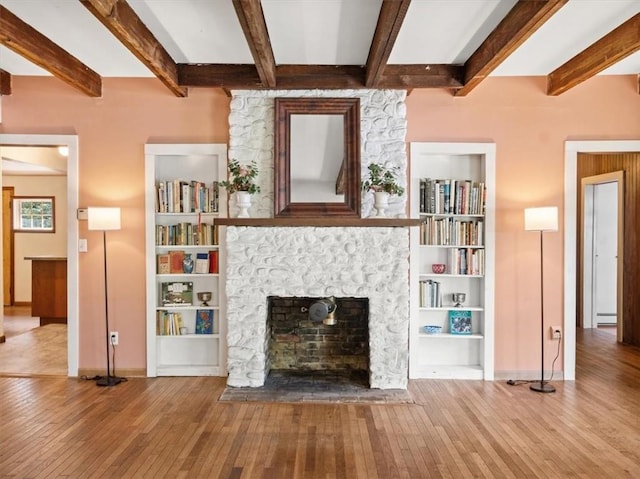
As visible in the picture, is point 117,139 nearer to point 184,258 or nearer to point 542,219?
point 184,258

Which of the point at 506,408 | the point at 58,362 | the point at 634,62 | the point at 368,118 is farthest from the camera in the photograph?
the point at 58,362

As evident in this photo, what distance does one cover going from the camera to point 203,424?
330cm

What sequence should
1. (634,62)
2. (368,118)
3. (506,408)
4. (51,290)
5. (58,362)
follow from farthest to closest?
(51,290) → (58,362) → (368,118) → (634,62) → (506,408)

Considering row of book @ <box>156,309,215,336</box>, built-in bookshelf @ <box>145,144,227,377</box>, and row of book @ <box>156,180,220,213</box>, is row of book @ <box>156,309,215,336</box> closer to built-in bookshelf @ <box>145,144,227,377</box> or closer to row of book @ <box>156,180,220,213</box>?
built-in bookshelf @ <box>145,144,227,377</box>

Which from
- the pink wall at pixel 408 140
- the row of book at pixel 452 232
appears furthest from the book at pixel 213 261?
the row of book at pixel 452 232

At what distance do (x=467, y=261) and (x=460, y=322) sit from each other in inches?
24.1

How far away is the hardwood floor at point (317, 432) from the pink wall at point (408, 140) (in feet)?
1.88

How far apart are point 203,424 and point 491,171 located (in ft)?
11.1


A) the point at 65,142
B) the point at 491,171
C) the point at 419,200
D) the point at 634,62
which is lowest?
the point at 419,200

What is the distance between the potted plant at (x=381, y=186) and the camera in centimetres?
401

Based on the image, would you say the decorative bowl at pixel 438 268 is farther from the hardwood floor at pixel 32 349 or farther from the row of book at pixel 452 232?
the hardwood floor at pixel 32 349

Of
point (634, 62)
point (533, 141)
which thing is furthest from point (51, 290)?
point (634, 62)

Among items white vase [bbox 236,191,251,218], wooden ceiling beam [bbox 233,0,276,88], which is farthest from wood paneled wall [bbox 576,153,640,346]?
white vase [bbox 236,191,251,218]

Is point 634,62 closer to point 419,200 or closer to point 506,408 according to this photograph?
point 419,200
